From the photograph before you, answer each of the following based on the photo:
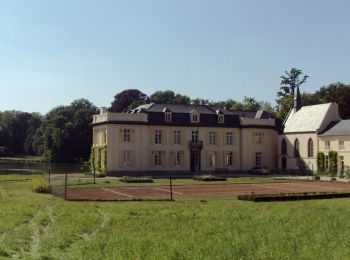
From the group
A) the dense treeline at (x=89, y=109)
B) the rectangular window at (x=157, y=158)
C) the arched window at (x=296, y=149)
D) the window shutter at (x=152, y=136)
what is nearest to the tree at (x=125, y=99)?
the dense treeline at (x=89, y=109)

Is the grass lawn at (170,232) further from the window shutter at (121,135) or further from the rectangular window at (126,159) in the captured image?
the window shutter at (121,135)

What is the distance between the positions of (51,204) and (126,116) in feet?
120

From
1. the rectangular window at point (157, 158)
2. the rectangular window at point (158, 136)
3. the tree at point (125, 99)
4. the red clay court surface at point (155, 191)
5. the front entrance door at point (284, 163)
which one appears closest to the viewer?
the red clay court surface at point (155, 191)

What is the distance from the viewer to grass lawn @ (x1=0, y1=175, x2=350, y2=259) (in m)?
13.2

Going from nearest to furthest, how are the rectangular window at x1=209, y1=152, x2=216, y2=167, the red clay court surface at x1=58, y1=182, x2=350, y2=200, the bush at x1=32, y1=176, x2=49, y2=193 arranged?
the red clay court surface at x1=58, y1=182, x2=350, y2=200, the bush at x1=32, y1=176, x2=49, y2=193, the rectangular window at x1=209, y1=152, x2=216, y2=167

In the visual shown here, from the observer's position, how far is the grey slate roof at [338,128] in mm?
58906

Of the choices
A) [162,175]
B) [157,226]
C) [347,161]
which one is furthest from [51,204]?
[347,161]

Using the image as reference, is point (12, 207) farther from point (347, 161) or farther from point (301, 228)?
point (347, 161)

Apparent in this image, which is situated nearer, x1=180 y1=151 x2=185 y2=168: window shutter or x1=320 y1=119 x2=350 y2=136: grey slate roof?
x1=320 y1=119 x2=350 y2=136: grey slate roof

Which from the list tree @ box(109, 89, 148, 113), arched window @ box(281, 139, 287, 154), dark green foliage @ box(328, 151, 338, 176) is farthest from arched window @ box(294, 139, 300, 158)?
tree @ box(109, 89, 148, 113)

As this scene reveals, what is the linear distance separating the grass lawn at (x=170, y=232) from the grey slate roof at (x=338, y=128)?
35.1m

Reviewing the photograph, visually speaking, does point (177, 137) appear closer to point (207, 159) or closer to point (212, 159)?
point (207, 159)

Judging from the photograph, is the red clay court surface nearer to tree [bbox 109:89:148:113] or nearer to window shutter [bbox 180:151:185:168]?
window shutter [bbox 180:151:185:168]

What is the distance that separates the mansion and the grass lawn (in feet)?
121
